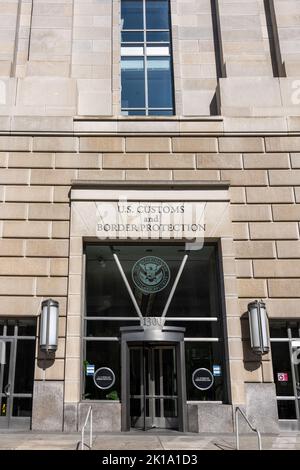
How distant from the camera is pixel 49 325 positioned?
12.3m

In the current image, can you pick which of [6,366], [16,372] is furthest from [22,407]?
[6,366]

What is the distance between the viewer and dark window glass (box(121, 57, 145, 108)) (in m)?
15.9

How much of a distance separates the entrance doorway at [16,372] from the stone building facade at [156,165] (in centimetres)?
11

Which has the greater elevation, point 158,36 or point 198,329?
point 158,36

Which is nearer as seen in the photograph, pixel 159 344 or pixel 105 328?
pixel 159 344

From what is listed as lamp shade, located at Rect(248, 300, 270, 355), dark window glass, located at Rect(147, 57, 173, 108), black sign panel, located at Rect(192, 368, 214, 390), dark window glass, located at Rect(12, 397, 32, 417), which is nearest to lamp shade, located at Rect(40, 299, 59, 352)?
dark window glass, located at Rect(12, 397, 32, 417)

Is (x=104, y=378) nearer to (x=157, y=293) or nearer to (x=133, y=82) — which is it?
(x=157, y=293)

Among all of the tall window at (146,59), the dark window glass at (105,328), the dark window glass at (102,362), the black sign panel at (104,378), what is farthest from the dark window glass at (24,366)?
the tall window at (146,59)

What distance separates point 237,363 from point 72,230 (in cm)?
622

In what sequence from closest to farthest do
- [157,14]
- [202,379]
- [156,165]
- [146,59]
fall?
[202,379]
[156,165]
[146,59]
[157,14]

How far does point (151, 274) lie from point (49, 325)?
3458mm

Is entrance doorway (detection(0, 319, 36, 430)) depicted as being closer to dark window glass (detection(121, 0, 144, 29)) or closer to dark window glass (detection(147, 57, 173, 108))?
dark window glass (detection(147, 57, 173, 108))

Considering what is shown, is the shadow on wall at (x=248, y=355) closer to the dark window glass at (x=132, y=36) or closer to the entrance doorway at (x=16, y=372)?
the entrance doorway at (x=16, y=372)
